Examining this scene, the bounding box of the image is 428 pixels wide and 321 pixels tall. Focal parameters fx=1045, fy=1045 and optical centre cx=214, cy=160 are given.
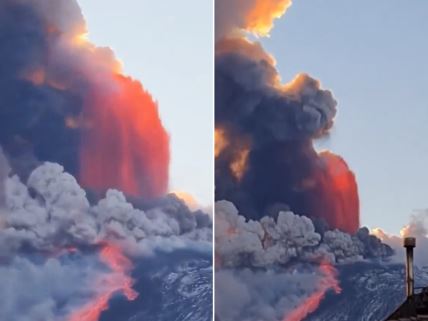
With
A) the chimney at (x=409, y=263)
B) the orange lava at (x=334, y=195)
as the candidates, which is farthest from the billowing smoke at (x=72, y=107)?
the chimney at (x=409, y=263)

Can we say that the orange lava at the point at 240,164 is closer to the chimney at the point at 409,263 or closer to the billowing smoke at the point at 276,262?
the billowing smoke at the point at 276,262

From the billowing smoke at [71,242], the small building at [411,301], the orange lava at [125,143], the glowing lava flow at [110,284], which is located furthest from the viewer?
the small building at [411,301]

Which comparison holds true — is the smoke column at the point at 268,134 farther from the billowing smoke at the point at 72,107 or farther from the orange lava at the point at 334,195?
the billowing smoke at the point at 72,107

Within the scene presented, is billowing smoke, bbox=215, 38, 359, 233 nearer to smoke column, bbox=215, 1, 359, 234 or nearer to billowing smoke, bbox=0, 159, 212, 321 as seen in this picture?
smoke column, bbox=215, 1, 359, 234

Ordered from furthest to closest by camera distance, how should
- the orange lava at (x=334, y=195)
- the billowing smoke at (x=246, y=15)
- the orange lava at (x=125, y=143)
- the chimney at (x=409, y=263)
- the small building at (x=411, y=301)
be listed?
the chimney at (x=409, y=263), the orange lava at (x=334, y=195), the billowing smoke at (x=246, y=15), the small building at (x=411, y=301), the orange lava at (x=125, y=143)

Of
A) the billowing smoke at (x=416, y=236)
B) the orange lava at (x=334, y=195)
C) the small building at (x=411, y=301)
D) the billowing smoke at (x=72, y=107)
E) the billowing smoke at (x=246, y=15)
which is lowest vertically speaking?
the small building at (x=411, y=301)

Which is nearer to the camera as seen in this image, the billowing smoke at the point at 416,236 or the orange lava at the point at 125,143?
the orange lava at the point at 125,143

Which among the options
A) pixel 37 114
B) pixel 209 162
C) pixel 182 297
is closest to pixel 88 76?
pixel 37 114

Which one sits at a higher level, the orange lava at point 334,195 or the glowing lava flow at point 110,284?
the orange lava at point 334,195
